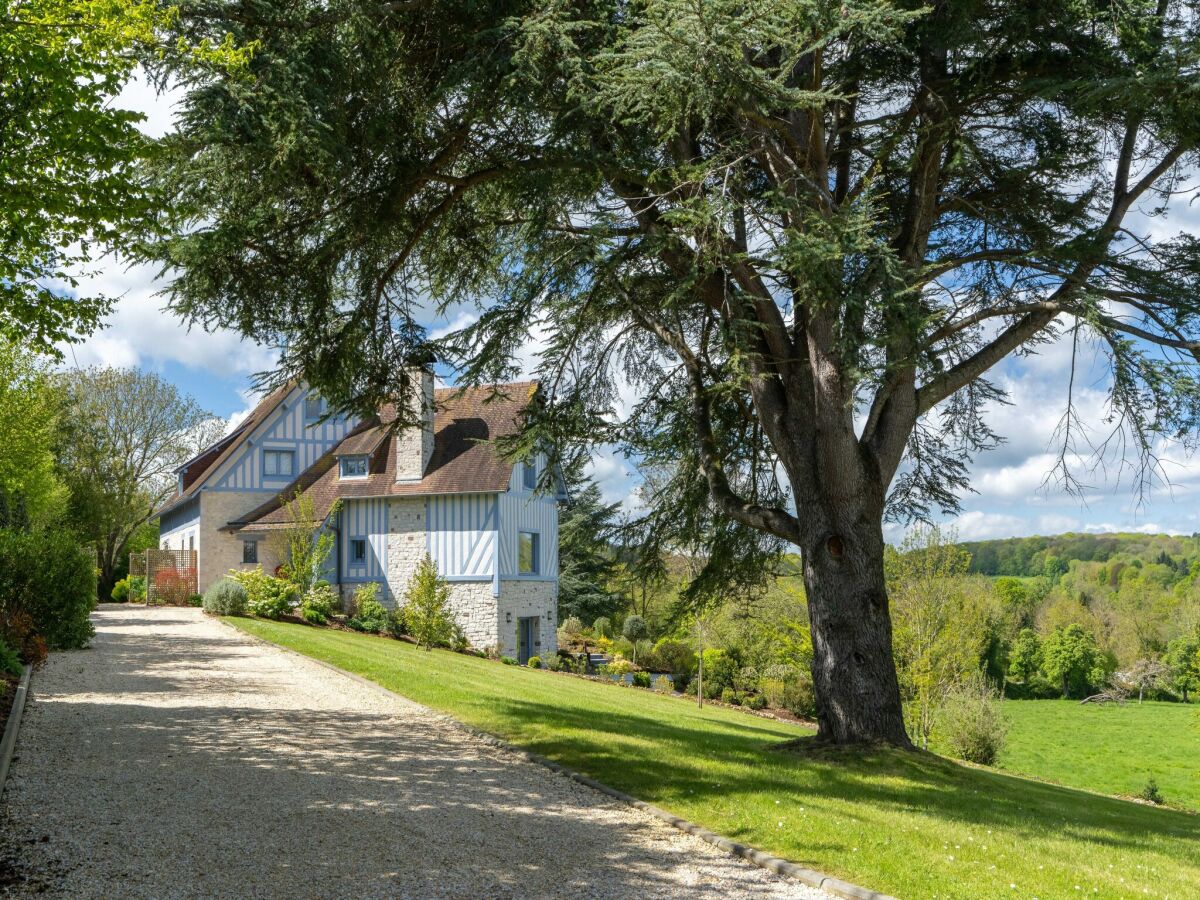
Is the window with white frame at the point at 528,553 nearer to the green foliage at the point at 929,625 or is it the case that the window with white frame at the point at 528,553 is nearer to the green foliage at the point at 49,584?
the green foliage at the point at 929,625

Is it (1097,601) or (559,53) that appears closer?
(559,53)

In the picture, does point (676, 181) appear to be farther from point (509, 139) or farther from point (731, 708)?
point (731, 708)

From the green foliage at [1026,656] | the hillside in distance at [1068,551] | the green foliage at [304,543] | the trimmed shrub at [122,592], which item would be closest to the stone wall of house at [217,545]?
the green foliage at [304,543]

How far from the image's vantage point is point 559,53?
26.7ft

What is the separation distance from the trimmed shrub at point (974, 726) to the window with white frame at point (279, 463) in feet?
73.6

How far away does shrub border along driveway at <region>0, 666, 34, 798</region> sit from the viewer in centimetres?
700

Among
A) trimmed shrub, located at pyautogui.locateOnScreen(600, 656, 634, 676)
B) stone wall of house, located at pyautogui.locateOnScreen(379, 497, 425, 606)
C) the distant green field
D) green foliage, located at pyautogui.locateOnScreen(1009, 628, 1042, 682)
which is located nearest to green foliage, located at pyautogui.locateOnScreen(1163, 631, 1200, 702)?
the distant green field

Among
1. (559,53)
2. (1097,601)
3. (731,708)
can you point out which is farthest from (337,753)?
(1097,601)

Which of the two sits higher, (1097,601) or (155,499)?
(155,499)

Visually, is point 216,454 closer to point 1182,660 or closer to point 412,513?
point 412,513

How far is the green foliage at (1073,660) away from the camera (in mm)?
50500

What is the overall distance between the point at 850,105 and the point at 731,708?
53.2 ft

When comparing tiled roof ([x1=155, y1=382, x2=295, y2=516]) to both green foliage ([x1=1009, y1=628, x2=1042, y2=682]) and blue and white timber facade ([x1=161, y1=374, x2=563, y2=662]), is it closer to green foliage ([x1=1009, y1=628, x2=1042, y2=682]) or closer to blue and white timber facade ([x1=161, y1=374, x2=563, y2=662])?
blue and white timber facade ([x1=161, y1=374, x2=563, y2=662])

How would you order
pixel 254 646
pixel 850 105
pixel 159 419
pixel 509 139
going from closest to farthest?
pixel 509 139
pixel 850 105
pixel 254 646
pixel 159 419
